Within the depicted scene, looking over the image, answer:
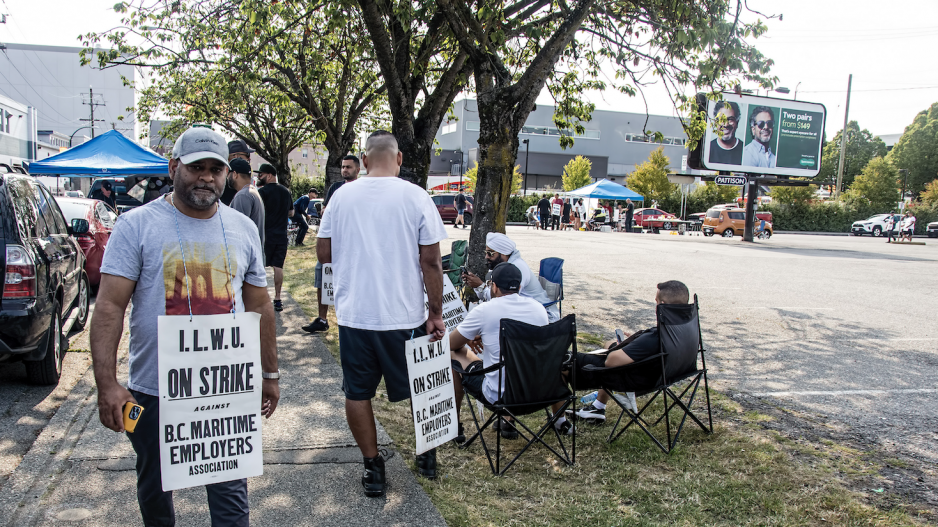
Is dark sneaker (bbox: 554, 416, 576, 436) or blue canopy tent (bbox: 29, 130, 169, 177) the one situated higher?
blue canopy tent (bbox: 29, 130, 169, 177)

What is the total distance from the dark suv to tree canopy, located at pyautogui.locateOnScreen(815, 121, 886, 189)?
294ft

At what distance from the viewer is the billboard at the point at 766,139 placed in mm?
28734

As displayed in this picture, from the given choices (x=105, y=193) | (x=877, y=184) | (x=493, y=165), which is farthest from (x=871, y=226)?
(x=105, y=193)

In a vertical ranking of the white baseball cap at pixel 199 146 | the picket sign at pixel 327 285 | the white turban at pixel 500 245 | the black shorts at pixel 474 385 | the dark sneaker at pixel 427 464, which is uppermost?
the white baseball cap at pixel 199 146

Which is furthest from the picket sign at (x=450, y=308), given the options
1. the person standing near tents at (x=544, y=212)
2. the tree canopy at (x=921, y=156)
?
the tree canopy at (x=921, y=156)

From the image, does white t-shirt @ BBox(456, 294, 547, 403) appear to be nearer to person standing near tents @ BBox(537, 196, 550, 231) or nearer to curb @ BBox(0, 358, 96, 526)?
curb @ BBox(0, 358, 96, 526)

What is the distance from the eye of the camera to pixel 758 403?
5.19 metres

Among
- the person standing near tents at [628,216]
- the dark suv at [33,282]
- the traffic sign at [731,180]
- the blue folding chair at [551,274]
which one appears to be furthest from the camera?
the person standing near tents at [628,216]

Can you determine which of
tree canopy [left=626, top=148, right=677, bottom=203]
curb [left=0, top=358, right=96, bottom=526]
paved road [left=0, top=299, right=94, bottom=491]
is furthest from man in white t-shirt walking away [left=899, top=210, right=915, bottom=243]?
curb [left=0, top=358, right=96, bottom=526]

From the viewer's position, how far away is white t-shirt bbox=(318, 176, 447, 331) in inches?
126

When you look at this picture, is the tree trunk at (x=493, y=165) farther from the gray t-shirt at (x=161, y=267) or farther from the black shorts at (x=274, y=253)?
the gray t-shirt at (x=161, y=267)

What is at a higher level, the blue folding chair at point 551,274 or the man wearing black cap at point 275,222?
the man wearing black cap at point 275,222

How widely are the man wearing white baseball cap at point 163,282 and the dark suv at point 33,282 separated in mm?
2921

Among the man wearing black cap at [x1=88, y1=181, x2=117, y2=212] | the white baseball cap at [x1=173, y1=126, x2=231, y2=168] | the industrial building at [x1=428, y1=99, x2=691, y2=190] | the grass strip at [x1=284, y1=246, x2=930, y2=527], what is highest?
the industrial building at [x1=428, y1=99, x2=691, y2=190]
